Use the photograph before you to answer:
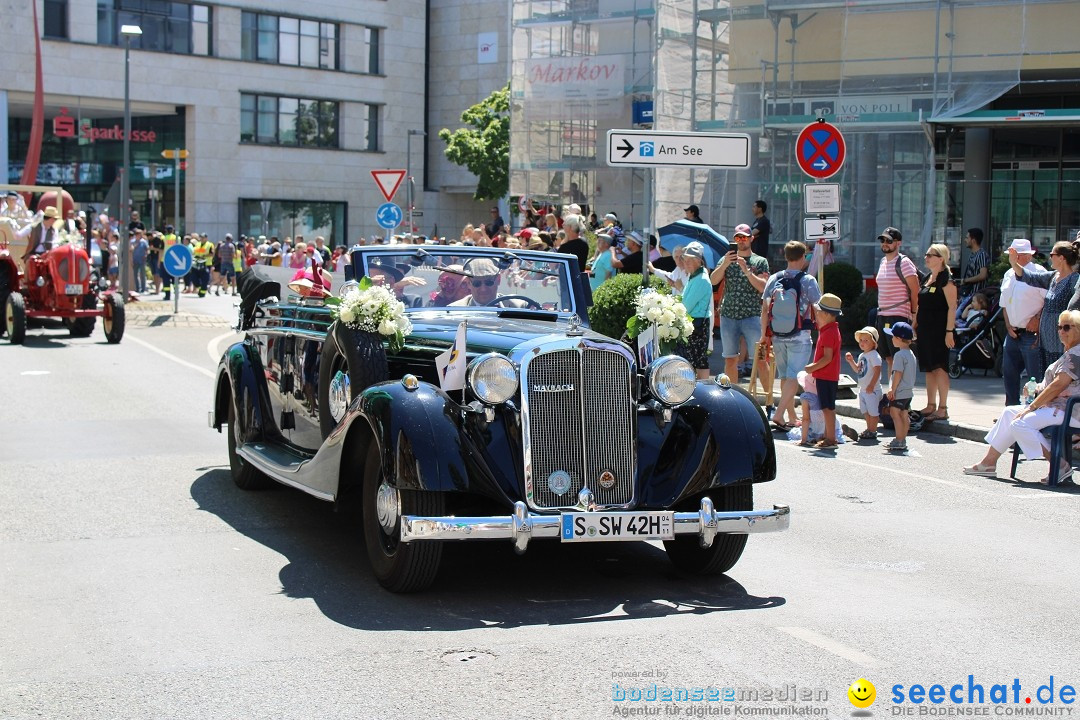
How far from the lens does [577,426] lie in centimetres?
669

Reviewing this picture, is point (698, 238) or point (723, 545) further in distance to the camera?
point (698, 238)

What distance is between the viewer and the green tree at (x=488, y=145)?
53594mm

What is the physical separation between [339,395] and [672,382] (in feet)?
6.59

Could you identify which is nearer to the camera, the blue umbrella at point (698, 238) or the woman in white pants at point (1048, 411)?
the woman in white pants at point (1048, 411)

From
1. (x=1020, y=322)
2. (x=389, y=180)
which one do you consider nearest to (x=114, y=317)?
(x=389, y=180)

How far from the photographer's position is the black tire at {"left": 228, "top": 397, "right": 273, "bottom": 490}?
9.46 metres

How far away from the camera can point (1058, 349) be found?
39.3 feet

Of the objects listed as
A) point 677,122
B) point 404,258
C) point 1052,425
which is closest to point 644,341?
point 404,258

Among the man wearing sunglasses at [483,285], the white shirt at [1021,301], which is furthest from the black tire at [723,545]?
the white shirt at [1021,301]

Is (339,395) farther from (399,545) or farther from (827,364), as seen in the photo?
(827,364)

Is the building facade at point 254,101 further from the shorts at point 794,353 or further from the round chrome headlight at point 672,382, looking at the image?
the round chrome headlight at point 672,382

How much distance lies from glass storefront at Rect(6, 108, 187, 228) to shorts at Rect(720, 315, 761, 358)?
43.9 metres

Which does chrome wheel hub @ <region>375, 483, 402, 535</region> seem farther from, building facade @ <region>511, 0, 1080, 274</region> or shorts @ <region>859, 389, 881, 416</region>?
building facade @ <region>511, 0, 1080, 274</region>

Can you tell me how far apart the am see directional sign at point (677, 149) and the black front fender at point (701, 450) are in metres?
7.88
